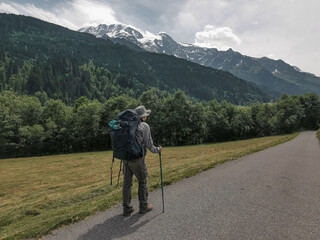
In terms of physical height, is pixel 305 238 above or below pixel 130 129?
below

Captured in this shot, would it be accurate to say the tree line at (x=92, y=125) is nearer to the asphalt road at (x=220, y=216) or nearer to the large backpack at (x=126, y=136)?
the asphalt road at (x=220, y=216)

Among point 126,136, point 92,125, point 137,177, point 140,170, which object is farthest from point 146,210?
point 92,125

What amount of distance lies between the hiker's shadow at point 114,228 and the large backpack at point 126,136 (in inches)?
64.7

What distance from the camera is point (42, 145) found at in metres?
57.1

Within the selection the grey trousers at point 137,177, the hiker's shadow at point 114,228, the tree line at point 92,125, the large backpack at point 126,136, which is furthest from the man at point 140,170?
the tree line at point 92,125

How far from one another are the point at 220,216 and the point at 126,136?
133 inches

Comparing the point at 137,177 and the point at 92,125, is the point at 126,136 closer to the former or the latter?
the point at 137,177

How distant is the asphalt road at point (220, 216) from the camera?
4.79 meters

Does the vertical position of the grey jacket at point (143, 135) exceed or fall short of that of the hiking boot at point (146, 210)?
it exceeds it

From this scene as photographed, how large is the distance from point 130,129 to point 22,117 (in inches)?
2763

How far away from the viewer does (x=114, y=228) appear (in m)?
5.05

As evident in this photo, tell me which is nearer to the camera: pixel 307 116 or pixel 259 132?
pixel 259 132

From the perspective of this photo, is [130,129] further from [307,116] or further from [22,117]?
[307,116]

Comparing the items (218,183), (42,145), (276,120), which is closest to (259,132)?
(276,120)
